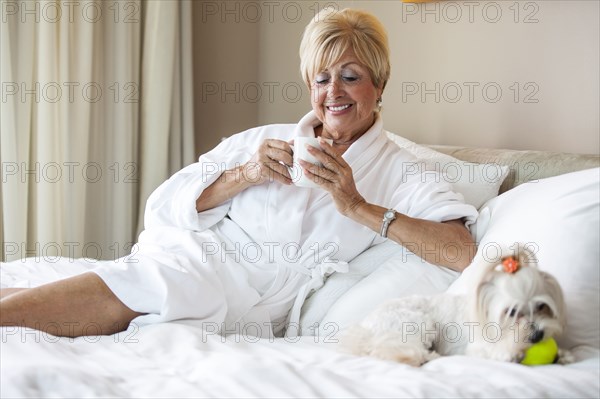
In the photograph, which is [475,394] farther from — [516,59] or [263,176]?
[516,59]

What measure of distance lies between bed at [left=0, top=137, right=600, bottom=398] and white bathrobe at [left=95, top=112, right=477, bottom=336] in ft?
0.18

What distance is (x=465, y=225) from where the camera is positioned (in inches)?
79.4

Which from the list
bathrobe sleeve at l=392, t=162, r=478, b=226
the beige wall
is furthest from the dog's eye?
the beige wall

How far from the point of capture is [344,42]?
217cm

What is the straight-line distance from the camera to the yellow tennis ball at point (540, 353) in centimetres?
135

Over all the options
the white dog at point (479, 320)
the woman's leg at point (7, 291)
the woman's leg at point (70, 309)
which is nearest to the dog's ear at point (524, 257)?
the white dog at point (479, 320)

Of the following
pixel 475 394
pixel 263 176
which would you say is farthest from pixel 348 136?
pixel 475 394

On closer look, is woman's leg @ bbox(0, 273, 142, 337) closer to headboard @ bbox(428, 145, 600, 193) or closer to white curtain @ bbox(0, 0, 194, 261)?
headboard @ bbox(428, 145, 600, 193)

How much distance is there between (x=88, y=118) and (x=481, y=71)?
5.63ft

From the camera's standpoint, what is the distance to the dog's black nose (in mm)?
1336

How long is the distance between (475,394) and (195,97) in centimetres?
297

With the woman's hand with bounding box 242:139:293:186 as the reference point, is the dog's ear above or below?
below

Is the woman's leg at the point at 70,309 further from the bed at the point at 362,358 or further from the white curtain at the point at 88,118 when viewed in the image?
the white curtain at the point at 88,118

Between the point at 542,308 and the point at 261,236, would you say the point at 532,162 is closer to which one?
the point at 261,236
